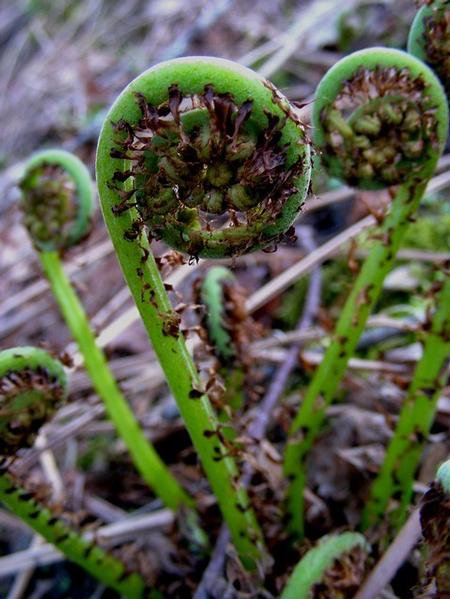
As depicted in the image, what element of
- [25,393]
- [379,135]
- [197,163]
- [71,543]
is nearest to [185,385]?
[25,393]

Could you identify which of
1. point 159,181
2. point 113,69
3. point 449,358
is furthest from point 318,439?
point 113,69

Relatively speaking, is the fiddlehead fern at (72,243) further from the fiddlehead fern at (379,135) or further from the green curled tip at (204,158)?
the green curled tip at (204,158)

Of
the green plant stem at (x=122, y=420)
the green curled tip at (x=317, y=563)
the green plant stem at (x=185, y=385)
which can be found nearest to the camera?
the green plant stem at (x=185, y=385)

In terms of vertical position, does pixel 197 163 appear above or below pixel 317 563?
above

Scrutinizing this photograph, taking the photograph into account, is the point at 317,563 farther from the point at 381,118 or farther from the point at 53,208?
the point at 53,208

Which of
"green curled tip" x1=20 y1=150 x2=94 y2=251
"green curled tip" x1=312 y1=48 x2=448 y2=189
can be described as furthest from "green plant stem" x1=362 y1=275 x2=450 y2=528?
"green curled tip" x1=20 y1=150 x2=94 y2=251

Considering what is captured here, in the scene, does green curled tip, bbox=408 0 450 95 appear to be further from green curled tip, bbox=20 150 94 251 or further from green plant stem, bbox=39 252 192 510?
green plant stem, bbox=39 252 192 510

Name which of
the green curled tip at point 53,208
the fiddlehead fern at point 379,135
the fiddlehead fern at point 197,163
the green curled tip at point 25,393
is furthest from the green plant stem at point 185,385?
the green curled tip at point 53,208
